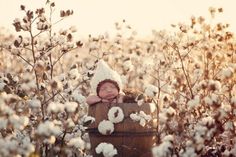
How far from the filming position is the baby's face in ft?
19.4

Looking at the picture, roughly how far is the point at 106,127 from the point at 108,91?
0.44 metres

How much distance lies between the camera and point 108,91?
5910mm

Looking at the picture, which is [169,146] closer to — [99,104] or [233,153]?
[233,153]

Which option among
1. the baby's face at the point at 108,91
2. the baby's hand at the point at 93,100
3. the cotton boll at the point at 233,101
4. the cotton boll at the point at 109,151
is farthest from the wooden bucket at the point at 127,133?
the cotton boll at the point at 233,101

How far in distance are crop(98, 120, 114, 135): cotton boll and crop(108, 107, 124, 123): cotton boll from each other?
5cm

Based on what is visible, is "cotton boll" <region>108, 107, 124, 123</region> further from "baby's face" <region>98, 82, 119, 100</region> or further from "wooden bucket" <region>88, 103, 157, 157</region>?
"baby's face" <region>98, 82, 119, 100</region>

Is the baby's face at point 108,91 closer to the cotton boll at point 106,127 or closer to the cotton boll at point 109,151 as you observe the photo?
the cotton boll at point 106,127

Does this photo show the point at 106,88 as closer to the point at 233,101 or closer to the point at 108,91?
the point at 108,91

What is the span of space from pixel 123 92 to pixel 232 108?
1.59 metres

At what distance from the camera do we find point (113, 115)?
18.4 ft

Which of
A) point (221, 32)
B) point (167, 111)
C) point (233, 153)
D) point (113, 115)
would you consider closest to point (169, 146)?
point (167, 111)

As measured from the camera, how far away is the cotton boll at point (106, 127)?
5656mm

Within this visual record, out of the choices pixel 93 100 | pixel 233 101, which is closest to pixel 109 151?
pixel 93 100

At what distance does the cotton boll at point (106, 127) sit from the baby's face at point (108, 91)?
0.33 meters
